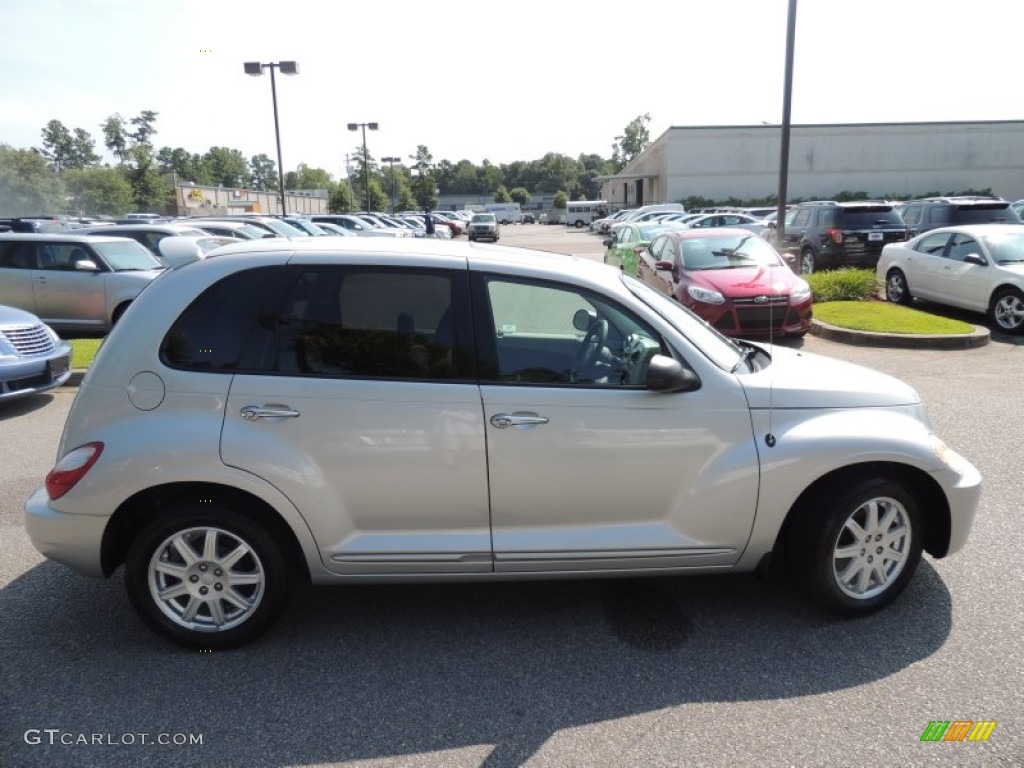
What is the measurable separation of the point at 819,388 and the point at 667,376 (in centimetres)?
85

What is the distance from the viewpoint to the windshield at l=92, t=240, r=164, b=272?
463 inches

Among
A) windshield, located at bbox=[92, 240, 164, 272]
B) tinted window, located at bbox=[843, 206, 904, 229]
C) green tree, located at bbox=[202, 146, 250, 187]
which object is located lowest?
windshield, located at bbox=[92, 240, 164, 272]

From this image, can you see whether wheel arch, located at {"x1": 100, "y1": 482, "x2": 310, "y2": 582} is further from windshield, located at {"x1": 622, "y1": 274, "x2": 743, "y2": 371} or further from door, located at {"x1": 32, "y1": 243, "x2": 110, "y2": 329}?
door, located at {"x1": 32, "y1": 243, "x2": 110, "y2": 329}

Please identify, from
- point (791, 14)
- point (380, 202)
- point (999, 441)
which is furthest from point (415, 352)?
point (380, 202)

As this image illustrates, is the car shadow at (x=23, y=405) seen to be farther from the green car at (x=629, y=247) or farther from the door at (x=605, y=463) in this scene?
the green car at (x=629, y=247)

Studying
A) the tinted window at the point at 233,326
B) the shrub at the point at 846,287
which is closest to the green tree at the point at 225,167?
the shrub at the point at 846,287

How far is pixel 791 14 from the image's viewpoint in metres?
15.0

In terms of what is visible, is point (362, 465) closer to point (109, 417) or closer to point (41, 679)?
point (109, 417)

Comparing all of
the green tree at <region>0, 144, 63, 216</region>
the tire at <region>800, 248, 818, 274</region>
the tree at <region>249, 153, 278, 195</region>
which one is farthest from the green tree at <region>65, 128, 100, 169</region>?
the tire at <region>800, 248, 818, 274</region>

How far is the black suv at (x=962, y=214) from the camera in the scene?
15.4 meters

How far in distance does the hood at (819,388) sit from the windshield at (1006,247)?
381 inches

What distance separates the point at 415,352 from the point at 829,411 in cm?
196

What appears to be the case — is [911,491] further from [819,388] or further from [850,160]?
[850,160]

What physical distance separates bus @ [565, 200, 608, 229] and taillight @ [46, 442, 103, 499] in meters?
71.1
